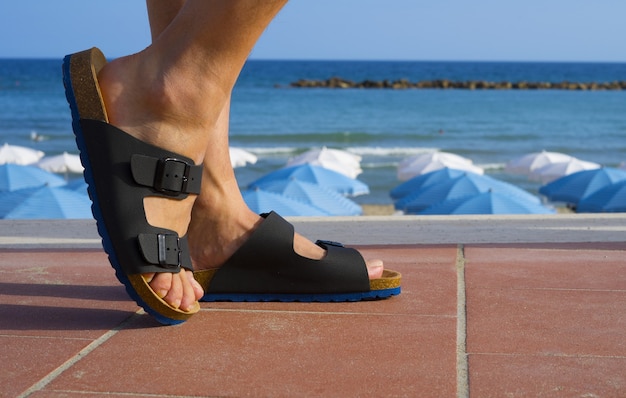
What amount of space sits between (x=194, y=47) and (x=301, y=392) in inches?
25.9

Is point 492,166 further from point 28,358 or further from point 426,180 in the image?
point 28,358

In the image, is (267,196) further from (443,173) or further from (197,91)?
(197,91)

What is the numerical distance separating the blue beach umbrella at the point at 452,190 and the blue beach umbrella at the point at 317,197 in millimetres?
892

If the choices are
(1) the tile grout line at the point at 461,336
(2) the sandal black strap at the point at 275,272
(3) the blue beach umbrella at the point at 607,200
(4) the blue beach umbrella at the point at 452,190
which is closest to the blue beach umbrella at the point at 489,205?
(4) the blue beach umbrella at the point at 452,190

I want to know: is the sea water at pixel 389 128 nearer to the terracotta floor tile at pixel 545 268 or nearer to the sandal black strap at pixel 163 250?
the terracotta floor tile at pixel 545 268

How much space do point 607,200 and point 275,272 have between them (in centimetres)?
843

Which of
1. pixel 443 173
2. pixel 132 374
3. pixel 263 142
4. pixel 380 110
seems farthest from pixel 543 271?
pixel 380 110

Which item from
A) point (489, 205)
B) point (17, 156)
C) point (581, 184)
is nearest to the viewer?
point (489, 205)

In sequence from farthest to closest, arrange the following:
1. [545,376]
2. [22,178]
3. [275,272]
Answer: [22,178] → [275,272] → [545,376]

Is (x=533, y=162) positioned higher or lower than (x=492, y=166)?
lower

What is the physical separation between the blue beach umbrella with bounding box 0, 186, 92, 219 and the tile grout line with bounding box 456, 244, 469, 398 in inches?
Result: 251

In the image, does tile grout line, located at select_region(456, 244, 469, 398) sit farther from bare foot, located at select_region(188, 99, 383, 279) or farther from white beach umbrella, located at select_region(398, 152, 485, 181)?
white beach umbrella, located at select_region(398, 152, 485, 181)

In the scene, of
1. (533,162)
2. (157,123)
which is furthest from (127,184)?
(533,162)

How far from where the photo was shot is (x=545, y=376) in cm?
128
